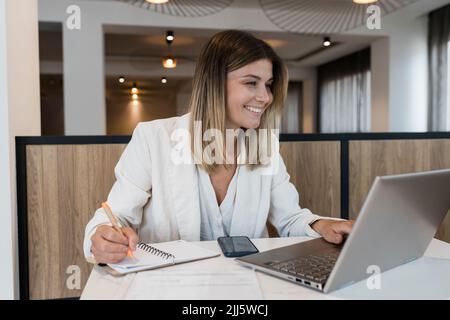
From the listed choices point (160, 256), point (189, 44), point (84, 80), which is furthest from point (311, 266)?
point (189, 44)

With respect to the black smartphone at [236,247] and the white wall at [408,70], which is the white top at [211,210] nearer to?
the black smartphone at [236,247]

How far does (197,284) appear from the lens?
67 centimetres

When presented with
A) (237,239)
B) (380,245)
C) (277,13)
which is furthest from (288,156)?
(380,245)

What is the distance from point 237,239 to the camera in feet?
3.00

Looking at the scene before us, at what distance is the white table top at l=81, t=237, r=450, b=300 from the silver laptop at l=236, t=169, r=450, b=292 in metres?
0.01

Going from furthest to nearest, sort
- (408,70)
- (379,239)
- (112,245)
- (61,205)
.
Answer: (408,70) < (61,205) < (112,245) < (379,239)

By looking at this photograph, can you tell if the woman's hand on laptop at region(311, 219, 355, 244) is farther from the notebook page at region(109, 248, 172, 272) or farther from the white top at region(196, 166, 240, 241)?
the notebook page at region(109, 248, 172, 272)

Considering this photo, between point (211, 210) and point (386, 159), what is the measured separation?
1142 millimetres

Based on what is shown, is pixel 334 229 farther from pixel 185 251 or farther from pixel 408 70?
pixel 408 70

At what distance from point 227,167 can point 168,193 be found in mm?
198

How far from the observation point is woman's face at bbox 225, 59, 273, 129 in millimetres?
1193

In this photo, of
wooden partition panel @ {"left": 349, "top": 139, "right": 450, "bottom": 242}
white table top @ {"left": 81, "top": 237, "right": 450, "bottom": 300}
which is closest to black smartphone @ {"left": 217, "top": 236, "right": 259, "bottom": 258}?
white table top @ {"left": 81, "top": 237, "right": 450, "bottom": 300}

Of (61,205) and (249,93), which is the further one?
(61,205)
